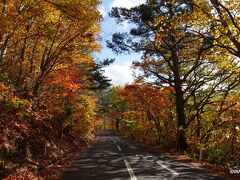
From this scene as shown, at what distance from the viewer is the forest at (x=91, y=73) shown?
39.0ft

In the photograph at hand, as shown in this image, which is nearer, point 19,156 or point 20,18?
point 20,18

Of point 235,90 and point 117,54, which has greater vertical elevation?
point 117,54

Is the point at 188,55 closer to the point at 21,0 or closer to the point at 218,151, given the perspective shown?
the point at 218,151

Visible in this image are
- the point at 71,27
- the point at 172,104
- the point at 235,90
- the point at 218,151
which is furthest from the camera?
the point at 172,104

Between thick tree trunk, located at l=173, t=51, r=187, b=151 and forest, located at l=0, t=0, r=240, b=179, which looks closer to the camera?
forest, located at l=0, t=0, r=240, b=179

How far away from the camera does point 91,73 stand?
3428cm

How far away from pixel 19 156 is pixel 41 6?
6619mm

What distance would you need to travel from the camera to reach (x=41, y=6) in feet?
39.1

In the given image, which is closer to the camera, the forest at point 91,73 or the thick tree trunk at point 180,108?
the forest at point 91,73

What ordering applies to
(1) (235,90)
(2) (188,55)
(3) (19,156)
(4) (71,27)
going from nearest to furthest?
(3) (19,156) → (4) (71,27) → (2) (188,55) → (1) (235,90)

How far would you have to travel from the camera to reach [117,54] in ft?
80.8

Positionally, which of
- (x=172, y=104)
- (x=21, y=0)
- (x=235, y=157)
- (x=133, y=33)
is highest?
(x=133, y=33)

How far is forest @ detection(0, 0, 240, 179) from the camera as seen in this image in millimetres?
11883

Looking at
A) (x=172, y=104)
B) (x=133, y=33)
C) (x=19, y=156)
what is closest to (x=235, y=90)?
(x=172, y=104)
